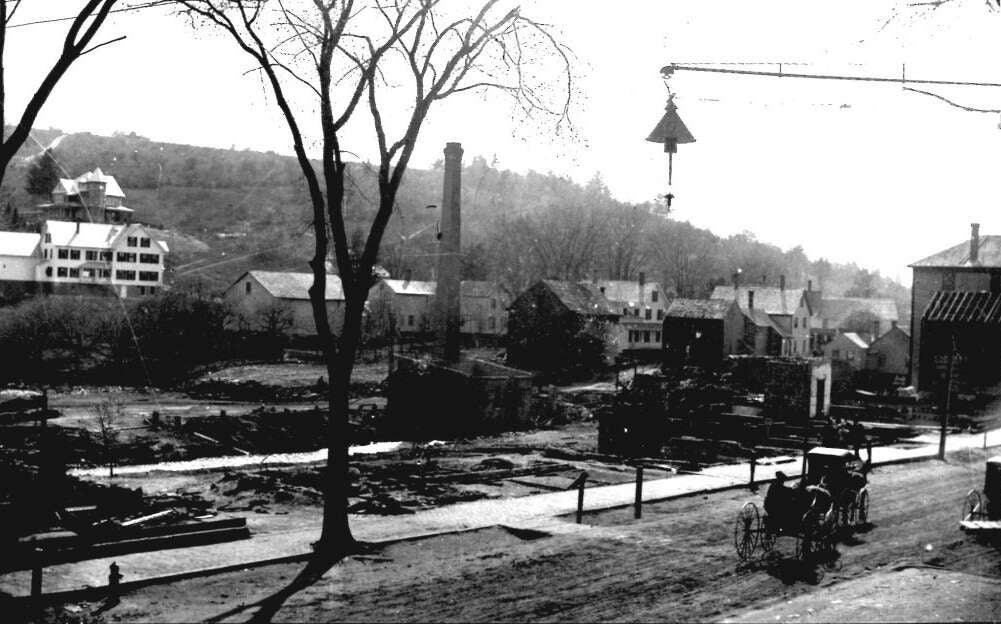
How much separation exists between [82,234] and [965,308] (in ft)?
214

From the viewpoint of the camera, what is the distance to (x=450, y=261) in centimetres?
4397

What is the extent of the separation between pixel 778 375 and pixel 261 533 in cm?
2712

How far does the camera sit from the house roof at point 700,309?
67.7 metres

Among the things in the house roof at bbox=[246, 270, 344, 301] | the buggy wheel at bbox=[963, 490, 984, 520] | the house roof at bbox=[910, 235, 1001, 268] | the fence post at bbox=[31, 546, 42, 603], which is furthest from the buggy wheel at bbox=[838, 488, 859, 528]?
the house roof at bbox=[246, 270, 344, 301]

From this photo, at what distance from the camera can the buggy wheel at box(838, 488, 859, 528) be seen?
16.9 m

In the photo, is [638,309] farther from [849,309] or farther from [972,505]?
[972,505]

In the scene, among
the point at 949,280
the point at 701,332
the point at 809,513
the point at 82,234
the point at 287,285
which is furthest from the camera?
the point at 287,285

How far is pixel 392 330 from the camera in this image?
7406 centimetres

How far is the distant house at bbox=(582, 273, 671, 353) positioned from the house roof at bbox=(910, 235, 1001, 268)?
29455mm

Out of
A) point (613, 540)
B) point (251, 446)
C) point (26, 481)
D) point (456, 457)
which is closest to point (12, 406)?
point (251, 446)

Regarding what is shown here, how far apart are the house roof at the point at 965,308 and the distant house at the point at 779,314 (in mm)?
22924

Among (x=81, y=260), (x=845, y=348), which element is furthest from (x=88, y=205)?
(x=845, y=348)

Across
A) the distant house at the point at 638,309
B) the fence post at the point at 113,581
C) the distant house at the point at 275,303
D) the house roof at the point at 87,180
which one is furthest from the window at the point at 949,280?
the house roof at the point at 87,180

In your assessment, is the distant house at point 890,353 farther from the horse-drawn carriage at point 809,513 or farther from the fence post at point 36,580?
the fence post at point 36,580
